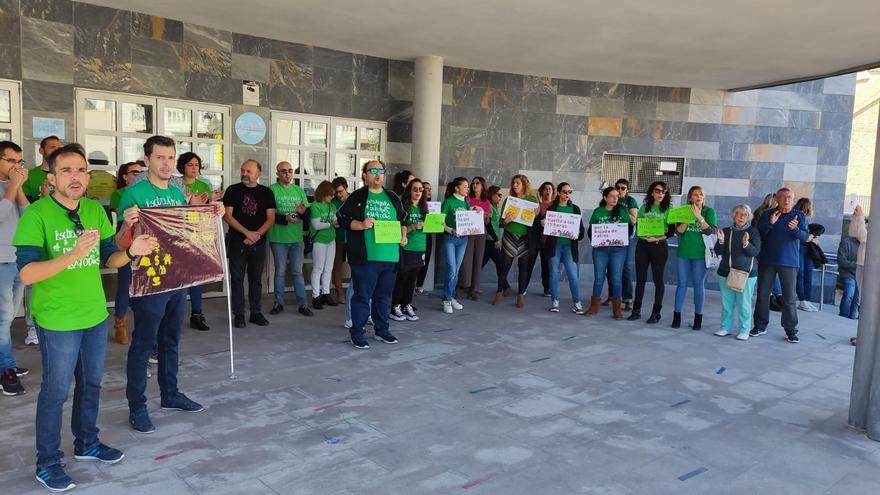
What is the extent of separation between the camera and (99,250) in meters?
3.57

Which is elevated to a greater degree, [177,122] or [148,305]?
[177,122]

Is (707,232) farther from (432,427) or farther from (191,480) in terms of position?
(191,480)

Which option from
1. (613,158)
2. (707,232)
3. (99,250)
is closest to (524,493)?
(99,250)

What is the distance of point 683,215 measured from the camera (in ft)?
24.5

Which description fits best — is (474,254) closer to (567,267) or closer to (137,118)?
(567,267)

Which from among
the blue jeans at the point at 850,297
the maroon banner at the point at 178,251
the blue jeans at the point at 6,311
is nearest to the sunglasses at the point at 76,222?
the maroon banner at the point at 178,251

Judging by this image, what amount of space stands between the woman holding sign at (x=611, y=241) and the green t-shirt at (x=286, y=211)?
3.83m

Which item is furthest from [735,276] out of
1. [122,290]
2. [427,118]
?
[122,290]

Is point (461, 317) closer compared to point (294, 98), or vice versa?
point (461, 317)

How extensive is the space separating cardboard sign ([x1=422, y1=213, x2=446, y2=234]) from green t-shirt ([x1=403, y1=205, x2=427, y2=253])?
0.09 metres

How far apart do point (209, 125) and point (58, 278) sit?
219 inches

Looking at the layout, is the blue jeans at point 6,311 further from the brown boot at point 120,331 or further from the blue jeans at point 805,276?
the blue jeans at point 805,276

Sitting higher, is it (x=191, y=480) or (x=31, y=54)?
(x=31, y=54)

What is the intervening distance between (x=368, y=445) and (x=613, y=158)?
8.76m
